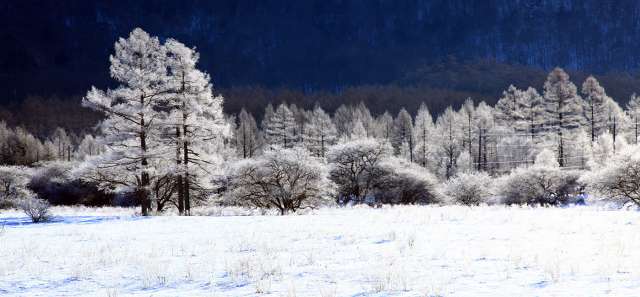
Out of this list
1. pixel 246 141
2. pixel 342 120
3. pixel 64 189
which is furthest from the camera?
pixel 342 120

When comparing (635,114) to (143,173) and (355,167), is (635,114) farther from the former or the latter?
(143,173)

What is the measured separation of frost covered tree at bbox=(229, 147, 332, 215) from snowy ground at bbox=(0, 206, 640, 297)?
16.4m

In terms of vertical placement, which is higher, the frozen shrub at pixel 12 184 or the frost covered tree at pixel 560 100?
the frost covered tree at pixel 560 100

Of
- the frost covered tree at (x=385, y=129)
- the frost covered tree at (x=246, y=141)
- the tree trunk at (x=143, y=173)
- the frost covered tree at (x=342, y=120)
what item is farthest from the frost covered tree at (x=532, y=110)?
the tree trunk at (x=143, y=173)

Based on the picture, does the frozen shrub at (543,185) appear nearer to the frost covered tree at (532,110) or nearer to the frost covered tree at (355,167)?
the frost covered tree at (355,167)

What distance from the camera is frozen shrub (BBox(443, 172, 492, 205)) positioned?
47.7 m

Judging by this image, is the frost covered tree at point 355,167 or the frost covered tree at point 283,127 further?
the frost covered tree at point 283,127

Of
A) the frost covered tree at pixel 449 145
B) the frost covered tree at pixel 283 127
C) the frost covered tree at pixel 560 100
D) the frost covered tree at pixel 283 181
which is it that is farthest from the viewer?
the frost covered tree at pixel 283 127

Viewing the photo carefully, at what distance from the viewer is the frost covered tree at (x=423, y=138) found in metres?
81.9

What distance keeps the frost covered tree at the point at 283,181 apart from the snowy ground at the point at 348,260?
16.4m

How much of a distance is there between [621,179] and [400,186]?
17.5 meters

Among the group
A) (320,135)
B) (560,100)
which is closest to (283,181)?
(560,100)

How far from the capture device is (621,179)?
3275 cm

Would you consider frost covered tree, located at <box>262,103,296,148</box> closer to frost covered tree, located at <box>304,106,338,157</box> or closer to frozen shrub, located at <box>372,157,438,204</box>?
frost covered tree, located at <box>304,106,338,157</box>
